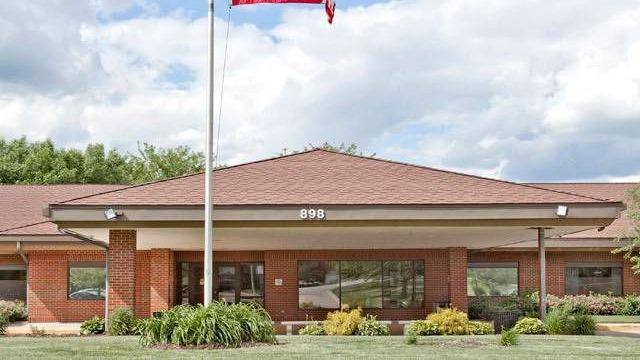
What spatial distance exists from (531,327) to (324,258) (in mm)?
10244

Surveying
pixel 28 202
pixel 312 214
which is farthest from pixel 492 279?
pixel 28 202

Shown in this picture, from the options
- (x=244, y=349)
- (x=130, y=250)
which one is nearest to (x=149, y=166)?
(x=130, y=250)

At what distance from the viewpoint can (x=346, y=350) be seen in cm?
1558

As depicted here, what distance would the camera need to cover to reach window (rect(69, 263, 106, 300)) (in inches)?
1319

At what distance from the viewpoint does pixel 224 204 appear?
20.4 metres

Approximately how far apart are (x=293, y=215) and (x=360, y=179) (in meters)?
3.52

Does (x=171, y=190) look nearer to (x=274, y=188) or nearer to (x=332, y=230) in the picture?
(x=274, y=188)

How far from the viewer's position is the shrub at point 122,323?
20.9 m

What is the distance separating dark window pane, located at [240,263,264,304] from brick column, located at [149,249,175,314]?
2.37 meters

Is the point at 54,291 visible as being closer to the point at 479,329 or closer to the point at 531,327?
the point at 479,329

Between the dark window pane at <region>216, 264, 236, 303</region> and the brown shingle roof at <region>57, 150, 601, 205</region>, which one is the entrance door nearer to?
the dark window pane at <region>216, 264, 236, 303</region>

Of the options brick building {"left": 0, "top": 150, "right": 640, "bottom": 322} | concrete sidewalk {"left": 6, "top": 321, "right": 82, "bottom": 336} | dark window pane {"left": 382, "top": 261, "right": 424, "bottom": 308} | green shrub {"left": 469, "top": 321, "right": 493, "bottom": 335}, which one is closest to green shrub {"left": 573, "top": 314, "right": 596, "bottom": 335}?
green shrub {"left": 469, "top": 321, "right": 493, "bottom": 335}

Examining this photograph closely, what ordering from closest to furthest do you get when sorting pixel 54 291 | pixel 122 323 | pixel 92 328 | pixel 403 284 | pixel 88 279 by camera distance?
1. pixel 122 323
2. pixel 92 328
3. pixel 403 284
4. pixel 54 291
5. pixel 88 279

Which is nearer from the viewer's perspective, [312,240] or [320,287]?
[312,240]
